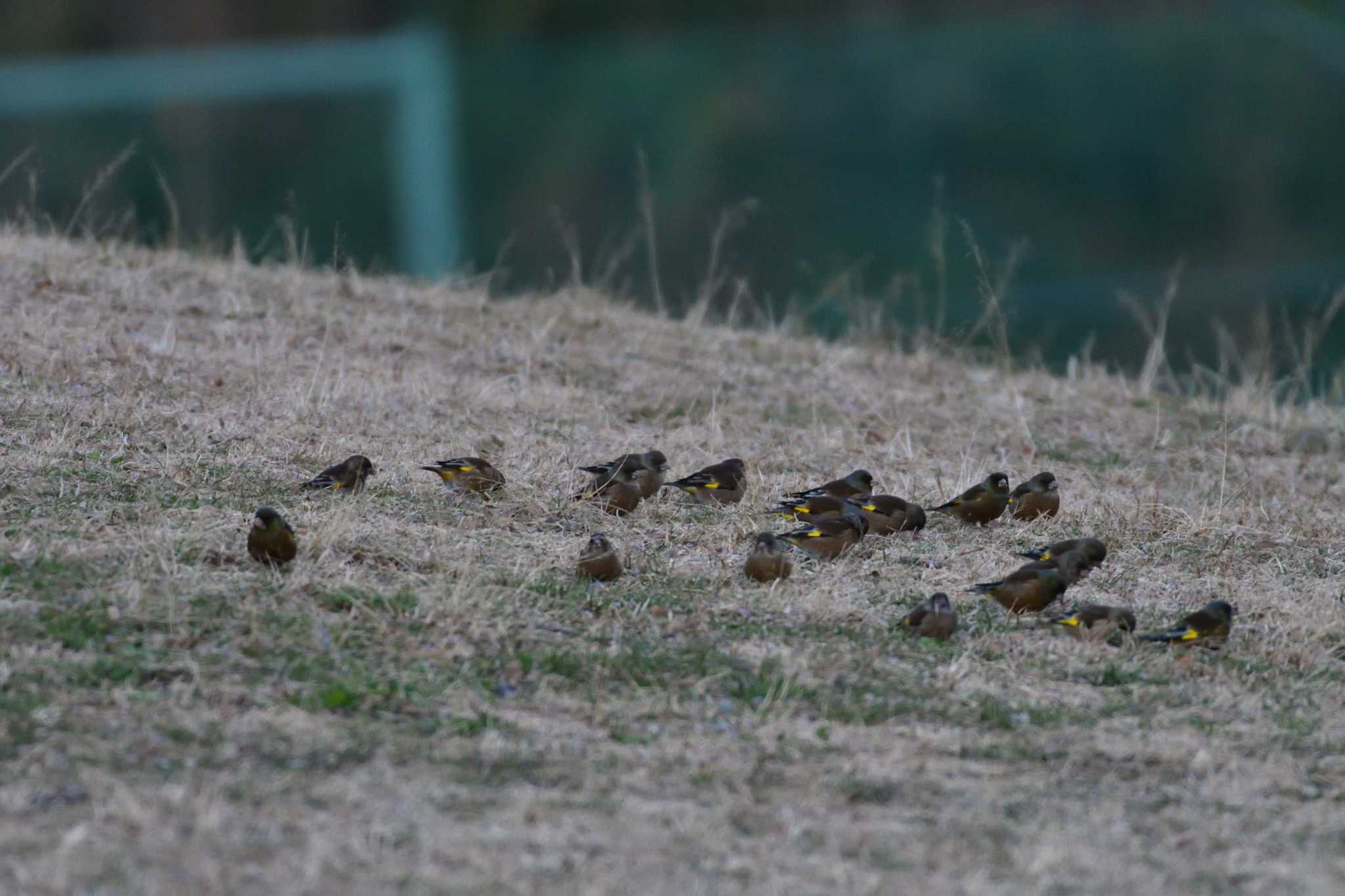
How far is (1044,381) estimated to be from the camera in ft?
37.4

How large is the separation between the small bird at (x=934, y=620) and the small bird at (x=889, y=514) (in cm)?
108

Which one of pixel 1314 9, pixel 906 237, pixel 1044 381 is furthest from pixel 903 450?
pixel 1314 9

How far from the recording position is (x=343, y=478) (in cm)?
698

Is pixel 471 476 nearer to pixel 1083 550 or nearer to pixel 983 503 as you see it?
pixel 983 503

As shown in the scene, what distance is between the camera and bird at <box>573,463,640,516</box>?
283 inches

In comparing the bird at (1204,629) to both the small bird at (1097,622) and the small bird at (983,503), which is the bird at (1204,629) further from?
the small bird at (983,503)

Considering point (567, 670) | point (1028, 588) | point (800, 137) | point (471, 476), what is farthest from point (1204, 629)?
point (800, 137)

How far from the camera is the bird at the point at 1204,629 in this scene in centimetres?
609

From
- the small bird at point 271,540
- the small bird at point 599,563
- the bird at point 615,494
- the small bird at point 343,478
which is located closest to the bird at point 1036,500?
the bird at point 615,494

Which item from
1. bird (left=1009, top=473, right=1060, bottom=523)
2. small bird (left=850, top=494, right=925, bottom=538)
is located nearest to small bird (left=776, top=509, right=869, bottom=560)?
small bird (left=850, top=494, right=925, bottom=538)

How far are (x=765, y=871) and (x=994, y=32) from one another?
20751 mm

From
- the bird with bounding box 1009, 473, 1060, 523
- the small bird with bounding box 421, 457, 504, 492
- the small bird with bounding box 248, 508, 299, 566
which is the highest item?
the small bird with bounding box 248, 508, 299, 566

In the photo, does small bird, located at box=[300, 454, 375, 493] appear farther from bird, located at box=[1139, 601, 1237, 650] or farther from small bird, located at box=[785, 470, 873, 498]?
bird, located at box=[1139, 601, 1237, 650]

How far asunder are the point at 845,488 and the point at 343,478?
2.35m
